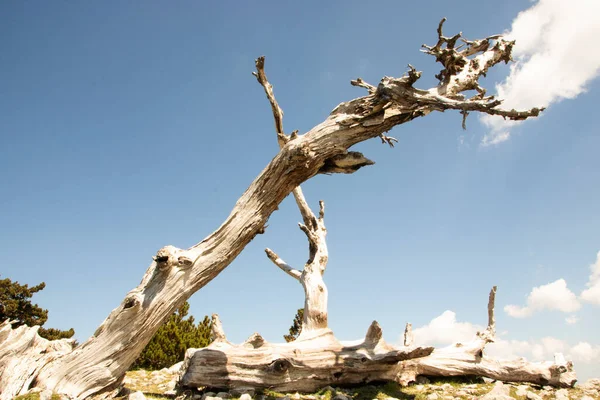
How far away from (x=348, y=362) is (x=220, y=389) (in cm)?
317

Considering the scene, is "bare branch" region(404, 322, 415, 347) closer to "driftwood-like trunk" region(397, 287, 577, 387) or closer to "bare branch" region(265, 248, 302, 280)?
"driftwood-like trunk" region(397, 287, 577, 387)

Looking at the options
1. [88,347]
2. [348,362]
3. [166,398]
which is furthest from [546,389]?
[88,347]

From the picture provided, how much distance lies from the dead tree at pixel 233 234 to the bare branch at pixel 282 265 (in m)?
6.32

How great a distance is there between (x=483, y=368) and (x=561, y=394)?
1872 millimetres

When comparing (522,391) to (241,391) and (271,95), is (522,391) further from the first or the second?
(271,95)

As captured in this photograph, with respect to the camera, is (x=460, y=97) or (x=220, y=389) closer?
(x=460, y=97)

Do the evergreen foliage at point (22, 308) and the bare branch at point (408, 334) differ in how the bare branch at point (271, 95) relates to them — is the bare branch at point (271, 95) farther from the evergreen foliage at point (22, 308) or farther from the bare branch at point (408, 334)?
the evergreen foliage at point (22, 308)

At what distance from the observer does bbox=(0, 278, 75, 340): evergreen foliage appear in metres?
21.3

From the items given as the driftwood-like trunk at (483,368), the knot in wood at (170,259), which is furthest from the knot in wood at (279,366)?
the knot in wood at (170,259)

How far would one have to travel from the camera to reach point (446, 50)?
8.42m

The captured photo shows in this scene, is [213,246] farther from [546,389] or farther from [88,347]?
[546,389]

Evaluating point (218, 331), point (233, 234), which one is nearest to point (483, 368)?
point (218, 331)

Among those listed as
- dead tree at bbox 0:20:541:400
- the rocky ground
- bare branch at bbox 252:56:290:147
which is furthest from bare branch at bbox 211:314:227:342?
bare branch at bbox 252:56:290:147

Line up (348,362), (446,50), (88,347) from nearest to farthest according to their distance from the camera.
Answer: (88,347)
(446,50)
(348,362)
